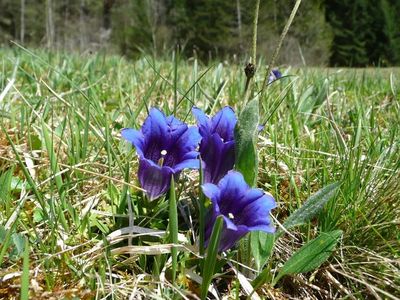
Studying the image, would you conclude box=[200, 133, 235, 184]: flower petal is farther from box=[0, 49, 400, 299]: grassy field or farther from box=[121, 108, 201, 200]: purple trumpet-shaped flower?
box=[0, 49, 400, 299]: grassy field

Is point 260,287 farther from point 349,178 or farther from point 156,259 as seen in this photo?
point 349,178

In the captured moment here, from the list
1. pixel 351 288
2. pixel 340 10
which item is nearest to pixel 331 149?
pixel 351 288

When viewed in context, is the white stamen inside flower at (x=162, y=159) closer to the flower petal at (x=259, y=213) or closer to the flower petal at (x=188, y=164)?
the flower petal at (x=188, y=164)

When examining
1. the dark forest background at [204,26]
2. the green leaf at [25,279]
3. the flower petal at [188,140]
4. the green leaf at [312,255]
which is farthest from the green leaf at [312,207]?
the dark forest background at [204,26]

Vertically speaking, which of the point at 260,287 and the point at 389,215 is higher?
the point at 389,215

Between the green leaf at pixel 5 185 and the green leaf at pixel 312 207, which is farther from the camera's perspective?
the green leaf at pixel 5 185

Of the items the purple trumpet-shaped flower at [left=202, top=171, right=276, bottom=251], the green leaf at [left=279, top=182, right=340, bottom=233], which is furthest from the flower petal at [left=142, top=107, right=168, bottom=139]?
the green leaf at [left=279, top=182, right=340, bottom=233]
